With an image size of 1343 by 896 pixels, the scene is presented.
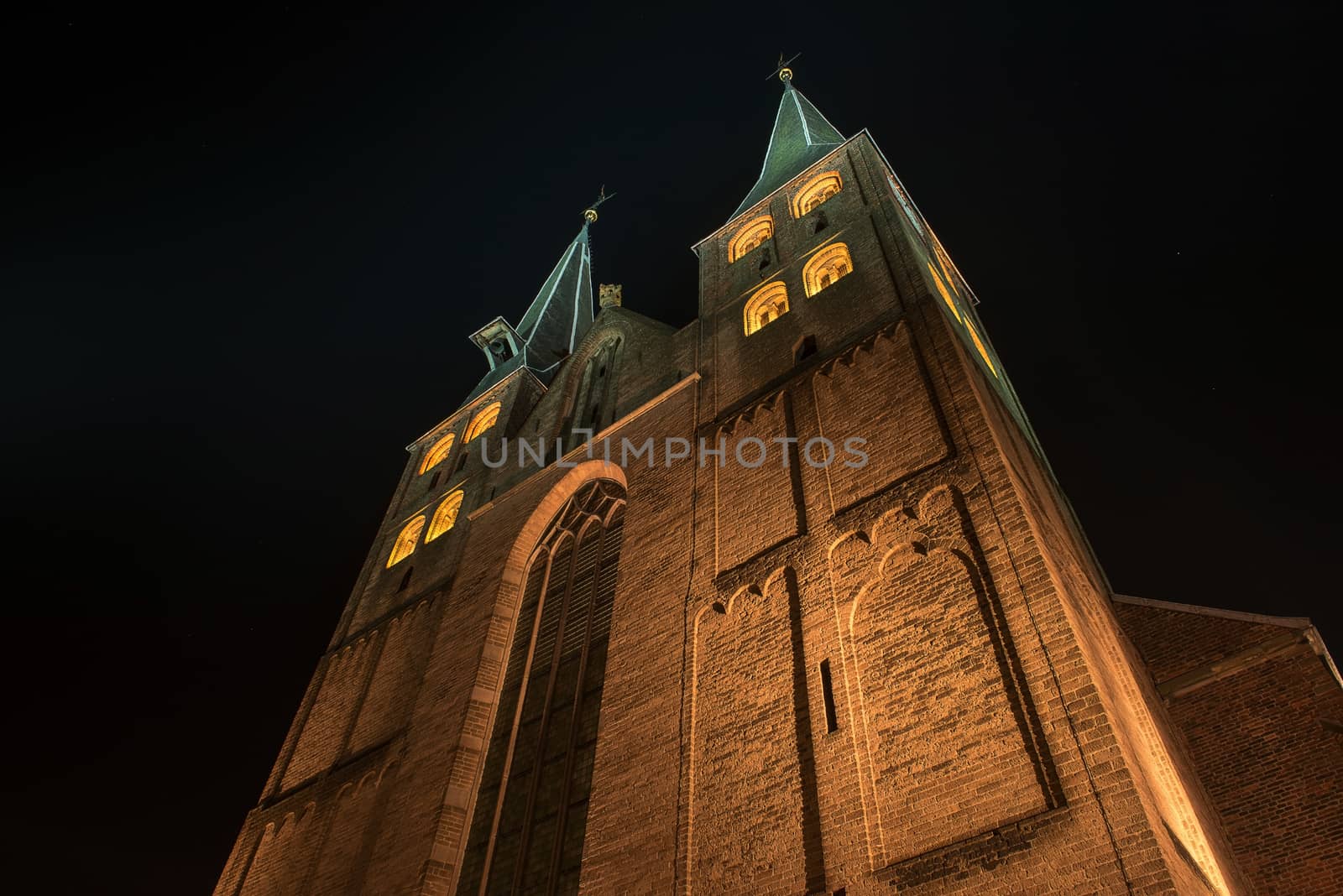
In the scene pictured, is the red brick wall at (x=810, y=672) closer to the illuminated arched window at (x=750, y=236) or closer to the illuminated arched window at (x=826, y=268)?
the illuminated arched window at (x=826, y=268)

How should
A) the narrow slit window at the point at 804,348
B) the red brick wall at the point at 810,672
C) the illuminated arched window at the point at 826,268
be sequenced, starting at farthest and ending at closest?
the illuminated arched window at the point at 826,268, the narrow slit window at the point at 804,348, the red brick wall at the point at 810,672

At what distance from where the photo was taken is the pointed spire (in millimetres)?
21547

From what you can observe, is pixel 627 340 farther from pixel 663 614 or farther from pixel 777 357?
pixel 663 614

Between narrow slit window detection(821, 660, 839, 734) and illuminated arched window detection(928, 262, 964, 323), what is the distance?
7321 mm

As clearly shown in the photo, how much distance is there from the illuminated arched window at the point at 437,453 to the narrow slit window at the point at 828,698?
14.9 meters

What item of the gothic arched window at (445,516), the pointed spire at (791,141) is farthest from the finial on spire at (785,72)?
the gothic arched window at (445,516)

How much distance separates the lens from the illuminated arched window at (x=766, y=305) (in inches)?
650

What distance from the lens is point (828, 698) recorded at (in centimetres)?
842

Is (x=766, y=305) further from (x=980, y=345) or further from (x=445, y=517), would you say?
(x=445, y=517)

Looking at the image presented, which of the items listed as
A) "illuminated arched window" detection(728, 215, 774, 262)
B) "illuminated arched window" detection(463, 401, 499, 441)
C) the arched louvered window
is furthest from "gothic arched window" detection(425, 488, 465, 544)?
"illuminated arched window" detection(728, 215, 774, 262)

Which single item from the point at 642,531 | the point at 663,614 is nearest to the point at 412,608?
the point at 642,531

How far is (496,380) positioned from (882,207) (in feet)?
36.3

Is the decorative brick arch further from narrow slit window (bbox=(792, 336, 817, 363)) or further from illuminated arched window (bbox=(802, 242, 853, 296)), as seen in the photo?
illuminated arched window (bbox=(802, 242, 853, 296))

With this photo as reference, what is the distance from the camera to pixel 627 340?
1916 cm
